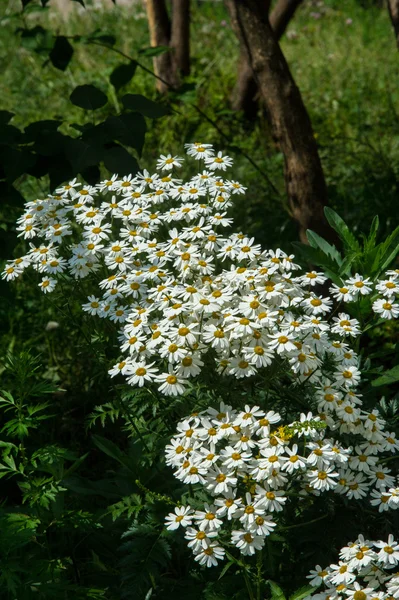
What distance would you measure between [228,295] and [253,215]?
91.6 inches

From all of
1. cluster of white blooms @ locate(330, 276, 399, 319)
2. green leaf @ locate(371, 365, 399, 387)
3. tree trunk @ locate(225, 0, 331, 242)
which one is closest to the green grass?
tree trunk @ locate(225, 0, 331, 242)

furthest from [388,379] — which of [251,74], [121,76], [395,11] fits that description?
[251,74]

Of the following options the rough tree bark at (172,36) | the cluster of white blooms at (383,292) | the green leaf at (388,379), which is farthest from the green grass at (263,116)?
the green leaf at (388,379)

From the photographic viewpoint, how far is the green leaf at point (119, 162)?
2727mm

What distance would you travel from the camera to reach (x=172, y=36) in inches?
225

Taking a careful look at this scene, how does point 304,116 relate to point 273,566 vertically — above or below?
above

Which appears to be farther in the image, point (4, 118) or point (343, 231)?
point (4, 118)

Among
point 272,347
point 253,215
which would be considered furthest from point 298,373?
point 253,215

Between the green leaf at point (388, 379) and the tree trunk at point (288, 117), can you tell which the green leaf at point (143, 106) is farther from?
the green leaf at point (388, 379)

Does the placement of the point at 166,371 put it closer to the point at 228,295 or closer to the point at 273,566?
the point at 228,295

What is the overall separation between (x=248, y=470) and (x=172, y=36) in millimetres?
4444

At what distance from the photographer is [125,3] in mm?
9195

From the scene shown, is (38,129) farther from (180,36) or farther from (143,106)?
(180,36)

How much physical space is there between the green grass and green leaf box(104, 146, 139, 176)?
22.4 inches
